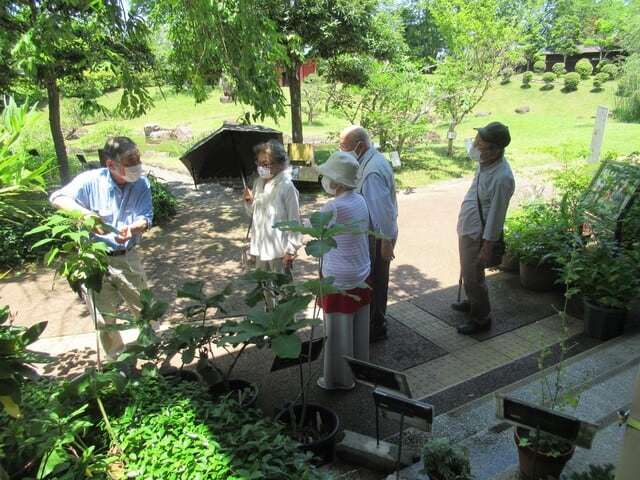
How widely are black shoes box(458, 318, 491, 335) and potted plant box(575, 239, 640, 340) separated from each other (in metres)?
0.89

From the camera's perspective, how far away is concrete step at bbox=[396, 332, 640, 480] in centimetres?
257

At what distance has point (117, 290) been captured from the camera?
354 centimetres

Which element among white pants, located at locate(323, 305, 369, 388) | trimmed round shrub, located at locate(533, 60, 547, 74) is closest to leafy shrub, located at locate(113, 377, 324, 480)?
white pants, located at locate(323, 305, 369, 388)

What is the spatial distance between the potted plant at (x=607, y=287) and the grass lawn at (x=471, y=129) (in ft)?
10.2

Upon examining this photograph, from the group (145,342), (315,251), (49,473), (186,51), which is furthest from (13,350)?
(186,51)

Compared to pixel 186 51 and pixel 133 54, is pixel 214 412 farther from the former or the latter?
pixel 133 54

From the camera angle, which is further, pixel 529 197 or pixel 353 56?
pixel 353 56

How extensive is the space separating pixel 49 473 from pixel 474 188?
356cm

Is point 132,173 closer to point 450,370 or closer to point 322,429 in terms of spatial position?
point 322,429

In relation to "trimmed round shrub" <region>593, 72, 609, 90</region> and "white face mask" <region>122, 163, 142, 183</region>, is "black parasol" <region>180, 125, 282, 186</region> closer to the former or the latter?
"white face mask" <region>122, 163, 142, 183</region>

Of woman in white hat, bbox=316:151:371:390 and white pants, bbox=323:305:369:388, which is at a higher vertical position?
woman in white hat, bbox=316:151:371:390

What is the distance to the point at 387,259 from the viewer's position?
12.4 feet

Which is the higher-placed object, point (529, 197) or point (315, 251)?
point (315, 251)

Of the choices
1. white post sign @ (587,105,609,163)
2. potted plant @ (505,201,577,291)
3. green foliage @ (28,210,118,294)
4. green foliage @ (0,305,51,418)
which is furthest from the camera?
white post sign @ (587,105,609,163)
